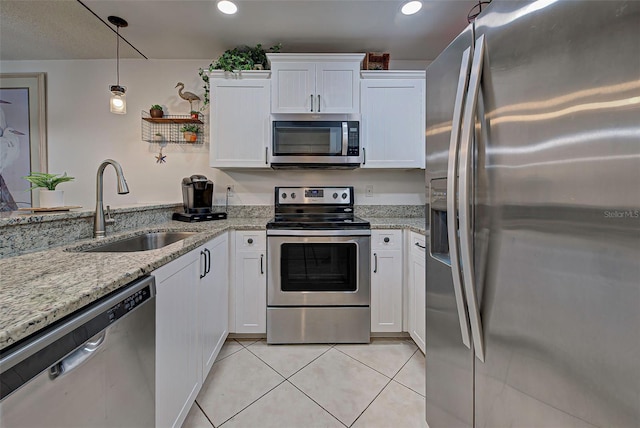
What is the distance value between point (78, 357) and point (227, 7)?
223cm

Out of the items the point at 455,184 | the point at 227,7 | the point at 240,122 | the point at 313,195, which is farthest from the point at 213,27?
the point at 455,184

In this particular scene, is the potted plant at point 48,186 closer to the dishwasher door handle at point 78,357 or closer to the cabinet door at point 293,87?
the dishwasher door handle at point 78,357

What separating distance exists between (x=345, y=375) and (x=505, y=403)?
1.13 meters

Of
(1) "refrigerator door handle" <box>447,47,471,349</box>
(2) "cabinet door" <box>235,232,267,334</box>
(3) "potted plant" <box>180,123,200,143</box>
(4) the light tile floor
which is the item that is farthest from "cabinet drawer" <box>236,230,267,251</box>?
(1) "refrigerator door handle" <box>447,47,471,349</box>

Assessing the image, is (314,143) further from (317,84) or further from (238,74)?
(238,74)

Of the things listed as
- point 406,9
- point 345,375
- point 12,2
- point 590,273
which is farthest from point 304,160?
point 12,2

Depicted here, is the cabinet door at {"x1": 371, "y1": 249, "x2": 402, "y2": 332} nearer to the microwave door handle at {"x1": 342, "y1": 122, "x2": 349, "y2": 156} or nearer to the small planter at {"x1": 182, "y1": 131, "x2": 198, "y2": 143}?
the microwave door handle at {"x1": 342, "y1": 122, "x2": 349, "y2": 156}

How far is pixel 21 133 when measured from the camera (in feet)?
8.50

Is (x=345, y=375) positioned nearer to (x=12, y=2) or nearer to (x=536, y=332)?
(x=536, y=332)

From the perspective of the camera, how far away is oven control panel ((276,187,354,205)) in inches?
99.7

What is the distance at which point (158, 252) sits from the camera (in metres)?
1.08

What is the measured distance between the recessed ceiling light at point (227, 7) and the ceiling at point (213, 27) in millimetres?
37

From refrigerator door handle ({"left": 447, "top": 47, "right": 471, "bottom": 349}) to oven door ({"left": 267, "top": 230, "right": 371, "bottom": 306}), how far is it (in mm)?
1153

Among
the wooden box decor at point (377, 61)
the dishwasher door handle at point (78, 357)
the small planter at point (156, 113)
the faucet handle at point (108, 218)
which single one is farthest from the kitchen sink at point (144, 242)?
the wooden box decor at point (377, 61)
